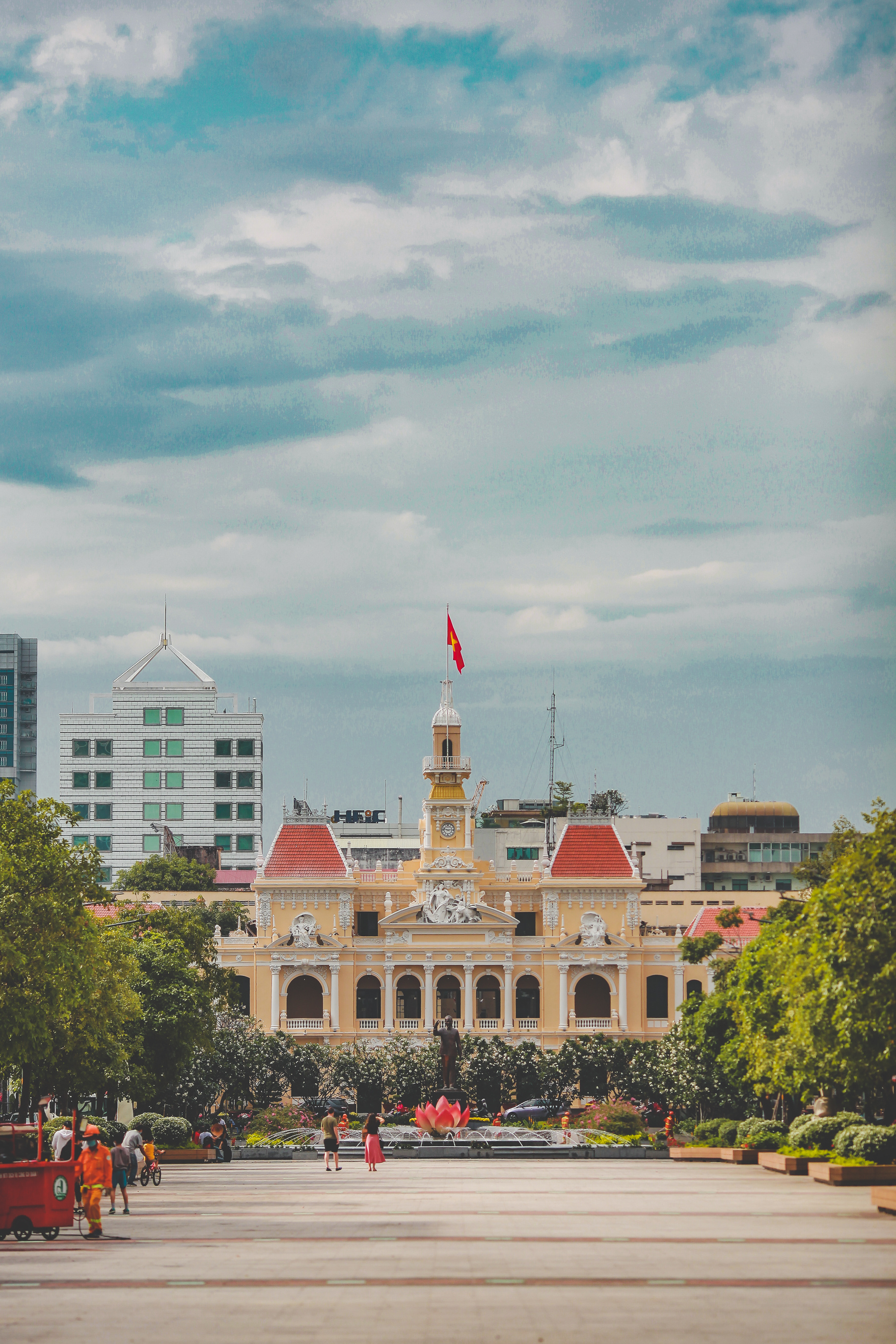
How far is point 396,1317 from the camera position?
17.8 metres

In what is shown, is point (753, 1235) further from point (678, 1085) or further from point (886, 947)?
point (678, 1085)

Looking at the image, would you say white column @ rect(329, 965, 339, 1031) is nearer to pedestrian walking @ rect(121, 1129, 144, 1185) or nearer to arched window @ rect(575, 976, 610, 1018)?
arched window @ rect(575, 976, 610, 1018)

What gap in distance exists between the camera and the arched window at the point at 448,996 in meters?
100

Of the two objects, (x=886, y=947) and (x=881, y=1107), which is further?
(x=881, y=1107)

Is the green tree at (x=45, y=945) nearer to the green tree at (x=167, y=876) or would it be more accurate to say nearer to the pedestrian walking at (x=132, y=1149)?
the pedestrian walking at (x=132, y=1149)

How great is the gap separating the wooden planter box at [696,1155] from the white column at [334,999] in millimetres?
44832

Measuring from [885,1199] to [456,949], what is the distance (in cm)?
7044

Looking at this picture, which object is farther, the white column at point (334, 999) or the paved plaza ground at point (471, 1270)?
the white column at point (334, 999)

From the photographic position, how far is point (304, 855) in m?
102

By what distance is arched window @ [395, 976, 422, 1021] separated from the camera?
331ft

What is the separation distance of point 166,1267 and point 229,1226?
255 inches

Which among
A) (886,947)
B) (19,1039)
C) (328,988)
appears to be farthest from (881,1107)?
(328,988)

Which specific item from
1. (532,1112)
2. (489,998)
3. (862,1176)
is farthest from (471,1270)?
(489,998)

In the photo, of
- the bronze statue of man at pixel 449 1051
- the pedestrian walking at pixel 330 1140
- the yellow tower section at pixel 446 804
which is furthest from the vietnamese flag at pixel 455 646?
Result: the pedestrian walking at pixel 330 1140
